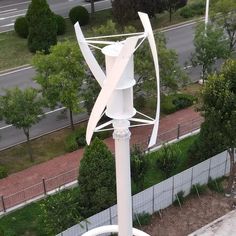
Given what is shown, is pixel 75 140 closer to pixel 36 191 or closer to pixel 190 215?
pixel 36 191

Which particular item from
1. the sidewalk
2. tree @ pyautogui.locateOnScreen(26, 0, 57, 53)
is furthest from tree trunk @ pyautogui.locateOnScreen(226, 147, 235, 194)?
tree @ pyautogui.locateOnScreen(26, 0, 57, 53)

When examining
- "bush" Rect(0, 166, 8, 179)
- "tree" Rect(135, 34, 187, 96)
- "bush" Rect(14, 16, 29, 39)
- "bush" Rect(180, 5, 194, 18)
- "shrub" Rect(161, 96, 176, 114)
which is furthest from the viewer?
"bush" Rect(180, 5, 194, 18)

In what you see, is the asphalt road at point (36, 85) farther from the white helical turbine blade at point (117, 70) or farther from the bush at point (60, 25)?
the white helical turbine blade at point (117, 70)

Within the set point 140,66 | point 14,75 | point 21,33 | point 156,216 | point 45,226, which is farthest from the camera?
point 21,33

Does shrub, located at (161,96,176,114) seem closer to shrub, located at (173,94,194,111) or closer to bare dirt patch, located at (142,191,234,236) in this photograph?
shrub, located at (173,94,194,111)

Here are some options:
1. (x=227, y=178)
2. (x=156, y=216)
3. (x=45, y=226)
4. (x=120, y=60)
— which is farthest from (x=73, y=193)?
(x=120, y=60)

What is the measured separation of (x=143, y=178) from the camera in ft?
83.0

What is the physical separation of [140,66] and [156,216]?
8.82 m

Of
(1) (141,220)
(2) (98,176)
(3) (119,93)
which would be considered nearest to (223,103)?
(2) (98,176)

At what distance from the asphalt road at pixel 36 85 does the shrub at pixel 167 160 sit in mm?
8738

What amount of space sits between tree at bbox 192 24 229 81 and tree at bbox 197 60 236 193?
33.1 ft

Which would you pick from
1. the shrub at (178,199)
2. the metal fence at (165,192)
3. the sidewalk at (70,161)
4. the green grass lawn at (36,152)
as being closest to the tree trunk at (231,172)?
the metal fence at (165,192)

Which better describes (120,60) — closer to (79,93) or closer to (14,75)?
(79,93)

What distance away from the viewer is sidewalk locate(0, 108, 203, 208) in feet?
85.9
